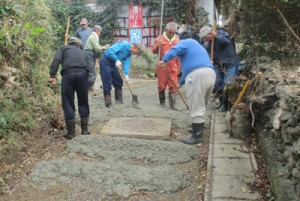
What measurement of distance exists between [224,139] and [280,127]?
1.62m

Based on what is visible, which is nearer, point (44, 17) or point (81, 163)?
point (81, 163)

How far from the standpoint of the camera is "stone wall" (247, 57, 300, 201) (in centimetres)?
316

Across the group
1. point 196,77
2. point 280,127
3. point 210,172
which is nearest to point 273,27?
point 196,77

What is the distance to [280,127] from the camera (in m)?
3.86

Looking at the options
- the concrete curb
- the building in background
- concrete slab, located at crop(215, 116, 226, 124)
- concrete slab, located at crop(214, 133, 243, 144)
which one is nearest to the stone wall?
concrete slab, located at crop(214, 133, 243, 144)

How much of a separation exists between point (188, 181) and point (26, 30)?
4.33m

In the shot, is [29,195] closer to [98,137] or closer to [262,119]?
[98,137]

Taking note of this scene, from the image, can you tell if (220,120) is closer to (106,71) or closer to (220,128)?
(220,128)

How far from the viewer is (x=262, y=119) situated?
16.3ft

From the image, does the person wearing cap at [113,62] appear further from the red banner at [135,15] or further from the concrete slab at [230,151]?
the red banner at [135,15]

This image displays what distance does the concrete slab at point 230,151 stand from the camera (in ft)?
15.5

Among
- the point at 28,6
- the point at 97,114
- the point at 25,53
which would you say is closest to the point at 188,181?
the point at 97,114

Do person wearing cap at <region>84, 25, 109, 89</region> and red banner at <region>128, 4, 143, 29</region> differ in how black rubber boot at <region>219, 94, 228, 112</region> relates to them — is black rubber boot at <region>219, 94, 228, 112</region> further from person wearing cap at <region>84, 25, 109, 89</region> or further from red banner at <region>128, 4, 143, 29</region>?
red banner at <region>128, 4, 143, 29</region>

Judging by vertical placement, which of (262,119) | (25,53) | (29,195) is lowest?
(29,195)
